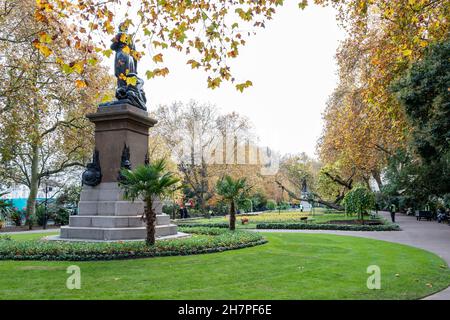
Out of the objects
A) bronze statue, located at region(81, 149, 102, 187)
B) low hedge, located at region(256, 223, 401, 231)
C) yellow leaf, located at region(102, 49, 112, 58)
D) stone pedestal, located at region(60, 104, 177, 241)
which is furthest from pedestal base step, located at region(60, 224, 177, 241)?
low hedge, located at region(256, 223, 401, 231)

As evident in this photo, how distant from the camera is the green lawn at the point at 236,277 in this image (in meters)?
6.22

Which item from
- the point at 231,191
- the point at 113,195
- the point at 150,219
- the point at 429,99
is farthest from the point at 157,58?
the point at 429,99

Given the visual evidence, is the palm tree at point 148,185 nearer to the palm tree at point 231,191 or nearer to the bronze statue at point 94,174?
the bronze statue at point 94,174

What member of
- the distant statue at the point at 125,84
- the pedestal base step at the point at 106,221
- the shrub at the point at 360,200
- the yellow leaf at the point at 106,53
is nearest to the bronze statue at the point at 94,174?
the pedestal base step at the point at 106,221

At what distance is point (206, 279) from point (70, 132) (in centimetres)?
2562

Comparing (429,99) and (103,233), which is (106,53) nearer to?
(103,233)

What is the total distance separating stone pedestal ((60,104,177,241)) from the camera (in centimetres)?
1234

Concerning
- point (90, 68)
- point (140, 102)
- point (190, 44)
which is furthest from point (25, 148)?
point (190, 44)

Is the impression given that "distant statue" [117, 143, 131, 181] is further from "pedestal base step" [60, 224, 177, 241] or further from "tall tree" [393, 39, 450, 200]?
"tall tree" [393, 39, 450, 200]

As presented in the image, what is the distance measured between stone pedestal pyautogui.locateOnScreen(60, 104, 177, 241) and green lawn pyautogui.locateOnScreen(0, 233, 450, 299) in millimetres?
2978

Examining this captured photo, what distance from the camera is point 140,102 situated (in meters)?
14.5

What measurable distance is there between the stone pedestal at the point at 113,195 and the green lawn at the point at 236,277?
2978 mm
